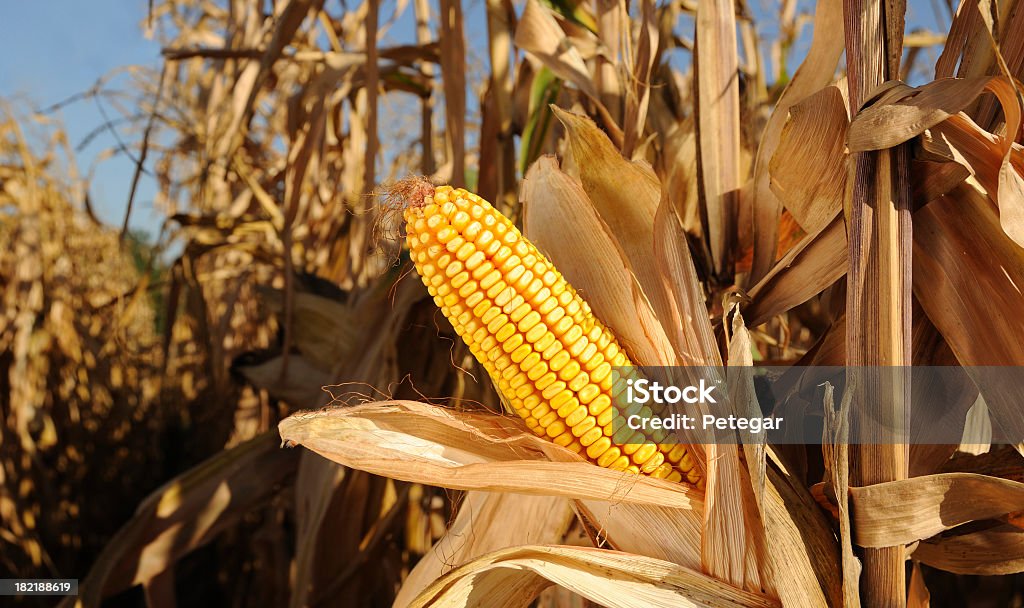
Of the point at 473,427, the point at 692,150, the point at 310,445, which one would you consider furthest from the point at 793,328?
the point at 310,445

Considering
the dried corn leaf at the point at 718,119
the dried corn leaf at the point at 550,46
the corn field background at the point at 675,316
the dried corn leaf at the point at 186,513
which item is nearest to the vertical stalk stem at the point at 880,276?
the corn field background at the point at 675,316

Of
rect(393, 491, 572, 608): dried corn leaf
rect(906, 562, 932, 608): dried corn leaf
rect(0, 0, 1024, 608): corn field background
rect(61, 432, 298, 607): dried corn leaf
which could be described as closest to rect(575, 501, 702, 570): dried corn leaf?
rect(0, 0, 1024, 608): corn field background

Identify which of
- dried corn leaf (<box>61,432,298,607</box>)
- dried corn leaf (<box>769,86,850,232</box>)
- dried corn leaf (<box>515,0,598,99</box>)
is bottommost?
dried corn leaf (<box>61,432,298,607</box>)

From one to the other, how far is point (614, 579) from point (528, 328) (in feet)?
0.76

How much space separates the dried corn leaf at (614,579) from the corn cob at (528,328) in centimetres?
9

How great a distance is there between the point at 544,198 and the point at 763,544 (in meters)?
0.38

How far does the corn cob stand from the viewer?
574mm

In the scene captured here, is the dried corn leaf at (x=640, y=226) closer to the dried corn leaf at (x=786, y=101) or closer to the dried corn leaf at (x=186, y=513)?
the dried corn leaf at (x=786, y=101)

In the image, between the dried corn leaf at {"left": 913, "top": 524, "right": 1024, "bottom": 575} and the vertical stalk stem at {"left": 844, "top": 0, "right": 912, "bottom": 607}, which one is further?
the dried corn leaf at {"left": 913, "top": 524, "right": 1024, "bottom": 575}

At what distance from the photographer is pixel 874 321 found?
0.54 m

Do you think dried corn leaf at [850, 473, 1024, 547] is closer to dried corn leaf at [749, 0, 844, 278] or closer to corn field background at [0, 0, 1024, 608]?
corn field background at [0, 0, 1024, 608]

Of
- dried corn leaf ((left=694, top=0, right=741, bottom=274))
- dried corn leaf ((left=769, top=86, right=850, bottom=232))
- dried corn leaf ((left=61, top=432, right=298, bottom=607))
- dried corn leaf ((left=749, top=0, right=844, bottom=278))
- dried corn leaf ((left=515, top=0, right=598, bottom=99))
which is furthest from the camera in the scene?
dried corn leaf ((left=61, top=432, right=298, bottom=607))

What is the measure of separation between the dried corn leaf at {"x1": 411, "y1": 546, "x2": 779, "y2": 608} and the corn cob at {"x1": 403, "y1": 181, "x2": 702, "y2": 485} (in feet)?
0.29

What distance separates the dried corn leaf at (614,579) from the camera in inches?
22.6
